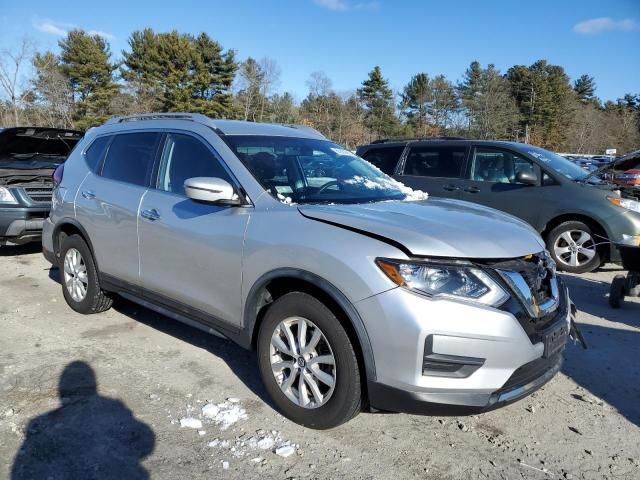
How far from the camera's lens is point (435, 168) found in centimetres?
786

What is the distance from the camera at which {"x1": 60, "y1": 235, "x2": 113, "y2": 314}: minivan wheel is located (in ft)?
15.4

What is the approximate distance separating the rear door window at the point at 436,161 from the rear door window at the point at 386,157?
0.68 feet

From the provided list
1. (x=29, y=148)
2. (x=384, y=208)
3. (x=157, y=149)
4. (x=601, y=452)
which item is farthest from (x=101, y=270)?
(x=29, y=148)

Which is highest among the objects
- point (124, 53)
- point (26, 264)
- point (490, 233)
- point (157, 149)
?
point (124, 53)

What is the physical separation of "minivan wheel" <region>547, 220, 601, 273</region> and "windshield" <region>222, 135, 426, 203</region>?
4.01 metres

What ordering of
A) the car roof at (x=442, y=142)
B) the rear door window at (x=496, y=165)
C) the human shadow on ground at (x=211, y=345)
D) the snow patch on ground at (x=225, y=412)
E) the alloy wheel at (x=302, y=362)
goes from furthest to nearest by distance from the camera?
the car roof at (x=442, y=142)
the rear door window at (x=496, y=165)
the human shadow on ground at (x=211, y=345)
the snow patch on ground at (x=225, y=412)
the alloy wheel at (x=302, y=362)

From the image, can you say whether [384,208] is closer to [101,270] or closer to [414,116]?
[101,270]

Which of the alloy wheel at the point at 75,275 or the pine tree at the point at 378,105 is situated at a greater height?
the pine tree at the point at 378,105

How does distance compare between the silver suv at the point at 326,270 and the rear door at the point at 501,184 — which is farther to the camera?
the rear door at the point at 501,184

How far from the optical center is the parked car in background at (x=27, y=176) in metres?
6.99

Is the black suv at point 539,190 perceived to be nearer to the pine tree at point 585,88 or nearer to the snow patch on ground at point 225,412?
the snow patch on ground at point 225,412

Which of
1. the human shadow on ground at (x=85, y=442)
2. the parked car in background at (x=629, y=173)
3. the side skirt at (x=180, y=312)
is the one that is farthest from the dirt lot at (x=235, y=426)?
the parked car in background at (x=629, y=173)

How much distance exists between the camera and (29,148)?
7.95m

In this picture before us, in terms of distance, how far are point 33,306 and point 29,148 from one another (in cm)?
376
